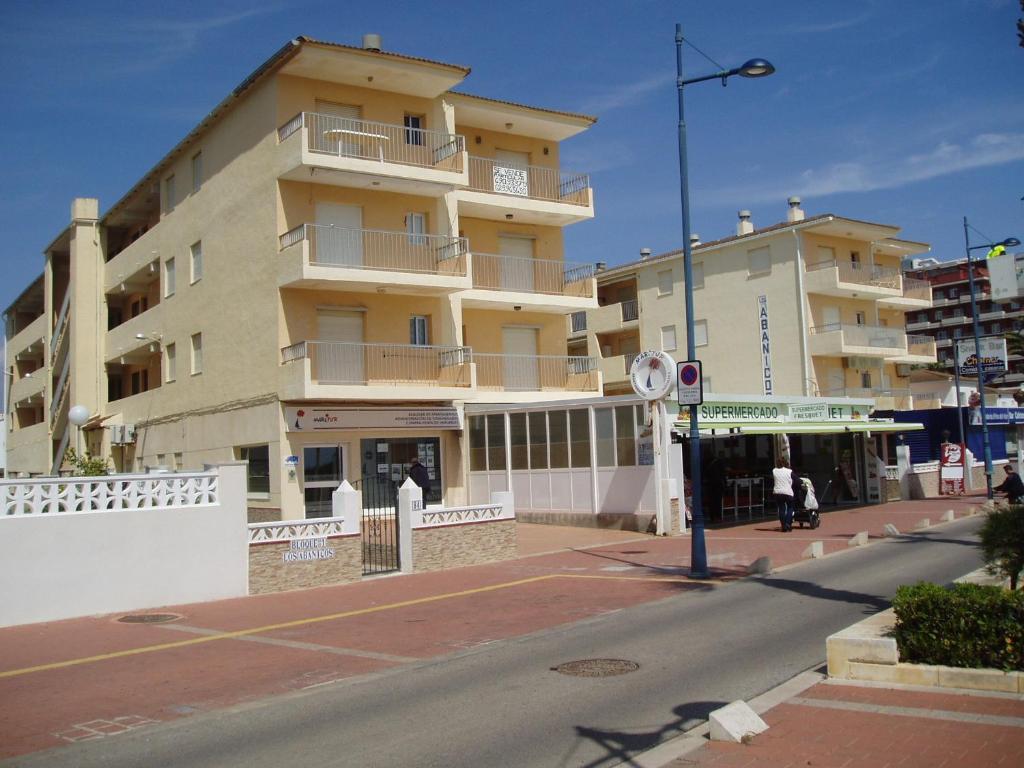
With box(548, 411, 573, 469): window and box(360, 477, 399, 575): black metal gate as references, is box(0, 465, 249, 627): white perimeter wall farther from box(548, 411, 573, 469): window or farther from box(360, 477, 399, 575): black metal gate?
box(548, 411, 573, 469): window

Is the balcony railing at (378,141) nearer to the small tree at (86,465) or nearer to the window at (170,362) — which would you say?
the window at (170,362)

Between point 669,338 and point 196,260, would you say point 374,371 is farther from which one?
point 669,338

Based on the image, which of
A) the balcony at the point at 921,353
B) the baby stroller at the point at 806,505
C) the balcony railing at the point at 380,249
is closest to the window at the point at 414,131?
the balcony railing at the point at 380,249

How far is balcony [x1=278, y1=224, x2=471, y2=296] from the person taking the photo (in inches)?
995

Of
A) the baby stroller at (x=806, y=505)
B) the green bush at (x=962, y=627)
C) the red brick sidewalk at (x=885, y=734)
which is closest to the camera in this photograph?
the red brick sidewalk at (x=885, y=734)

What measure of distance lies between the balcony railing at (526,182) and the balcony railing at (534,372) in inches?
207

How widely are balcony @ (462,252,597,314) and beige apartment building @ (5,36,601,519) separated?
7 cm

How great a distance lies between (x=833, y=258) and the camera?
44.3 metres

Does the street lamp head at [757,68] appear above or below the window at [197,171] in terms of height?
below

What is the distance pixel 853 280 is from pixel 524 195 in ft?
63.1

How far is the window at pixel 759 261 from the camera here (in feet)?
144

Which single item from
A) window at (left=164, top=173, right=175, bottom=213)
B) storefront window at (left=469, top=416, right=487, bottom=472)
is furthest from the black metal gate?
window at (left=164, top=173, right=175, bottom=213)

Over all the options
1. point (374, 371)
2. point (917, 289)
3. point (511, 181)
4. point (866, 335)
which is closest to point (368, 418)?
point (374, 371)

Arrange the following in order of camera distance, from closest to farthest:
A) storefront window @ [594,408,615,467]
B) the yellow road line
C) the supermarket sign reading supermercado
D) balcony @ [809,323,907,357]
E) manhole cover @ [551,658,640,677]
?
1. manhole cover @ [551,658,640,677]
2. the yellow road line
3. the supermarket sign reading supermercado
4. storefront window @ [594,408,615,467]
5. balcony @ [809,323,907,357]
